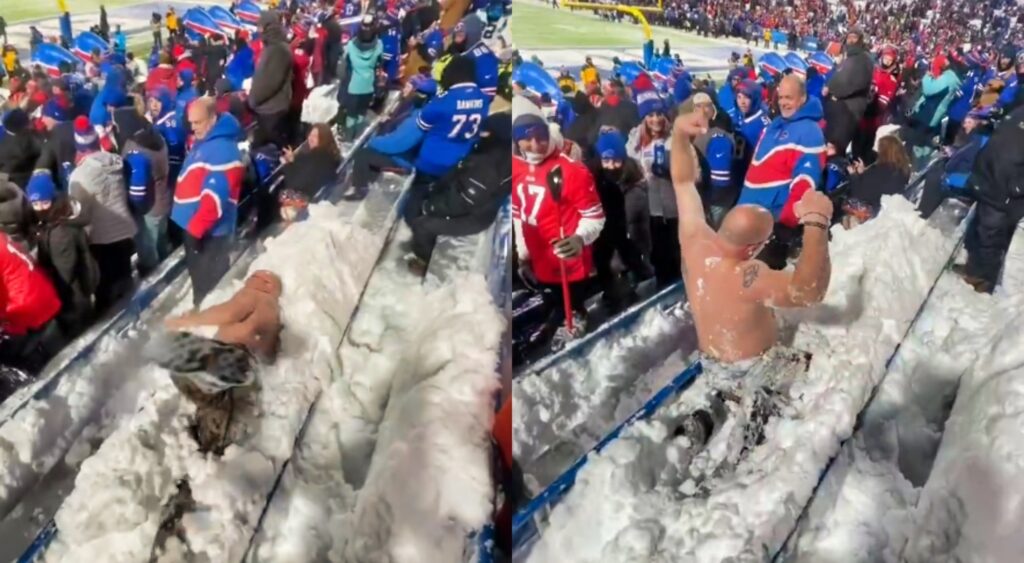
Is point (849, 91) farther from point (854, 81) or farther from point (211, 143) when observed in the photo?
point (211, 143)

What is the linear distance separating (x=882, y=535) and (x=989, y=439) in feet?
0.69

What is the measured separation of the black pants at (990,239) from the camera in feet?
3.90

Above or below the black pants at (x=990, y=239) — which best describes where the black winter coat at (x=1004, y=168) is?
above

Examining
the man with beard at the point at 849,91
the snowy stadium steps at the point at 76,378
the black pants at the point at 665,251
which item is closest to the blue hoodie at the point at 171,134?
the snowy stadium steps at the point at 76,378

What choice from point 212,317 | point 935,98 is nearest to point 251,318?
point 212,317

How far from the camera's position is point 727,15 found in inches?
47.1

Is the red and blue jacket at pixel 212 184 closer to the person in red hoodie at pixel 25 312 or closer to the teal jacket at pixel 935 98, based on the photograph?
the person in red hoodie at pixel 25 312

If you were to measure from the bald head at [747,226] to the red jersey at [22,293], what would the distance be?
0.95 metres

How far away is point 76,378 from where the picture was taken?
1129 mm

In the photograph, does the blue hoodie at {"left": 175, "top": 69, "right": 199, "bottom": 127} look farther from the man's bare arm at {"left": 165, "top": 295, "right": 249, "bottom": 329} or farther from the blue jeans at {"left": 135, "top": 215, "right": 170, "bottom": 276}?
the man's bare arm at {"left": 165, "top": 295, "right": 249, "bottom": 329}

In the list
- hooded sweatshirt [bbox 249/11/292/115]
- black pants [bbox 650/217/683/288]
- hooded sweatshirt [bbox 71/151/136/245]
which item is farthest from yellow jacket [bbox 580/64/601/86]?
hooded sweatshirt [bbox 71/151/136/245]

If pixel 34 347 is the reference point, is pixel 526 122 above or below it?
Answer: above

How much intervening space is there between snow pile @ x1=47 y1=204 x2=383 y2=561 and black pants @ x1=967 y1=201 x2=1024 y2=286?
0.91 metres

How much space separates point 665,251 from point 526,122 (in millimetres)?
287
